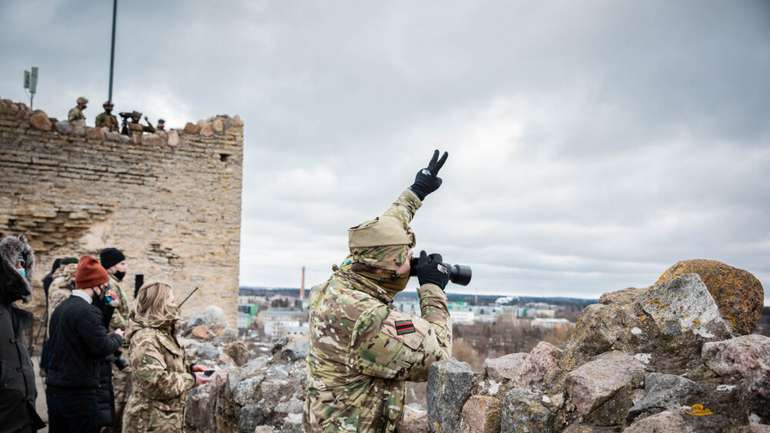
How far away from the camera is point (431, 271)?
2.58 meters

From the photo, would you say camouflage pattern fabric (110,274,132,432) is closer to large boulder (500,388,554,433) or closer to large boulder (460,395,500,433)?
large boulder (460,395,500,433)

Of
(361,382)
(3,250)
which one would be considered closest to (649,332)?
(361,382)

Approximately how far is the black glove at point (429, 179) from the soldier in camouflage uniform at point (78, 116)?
10.3 metres

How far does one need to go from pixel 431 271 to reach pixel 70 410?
10.5 ft

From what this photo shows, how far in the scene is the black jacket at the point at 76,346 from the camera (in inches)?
160

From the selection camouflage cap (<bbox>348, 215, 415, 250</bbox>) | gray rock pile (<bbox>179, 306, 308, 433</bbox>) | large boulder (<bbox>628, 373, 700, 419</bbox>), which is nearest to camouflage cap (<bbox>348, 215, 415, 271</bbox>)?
camouflage cap (<bbox>348, 215, 415, 250</bbox>)

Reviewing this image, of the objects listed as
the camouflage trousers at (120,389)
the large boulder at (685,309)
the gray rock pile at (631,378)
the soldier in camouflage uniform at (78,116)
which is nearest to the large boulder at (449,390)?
the gray rock pile at (631,378)

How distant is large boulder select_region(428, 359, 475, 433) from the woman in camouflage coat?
2.07m

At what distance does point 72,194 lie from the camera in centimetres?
1084

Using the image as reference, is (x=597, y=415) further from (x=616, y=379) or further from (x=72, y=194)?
(x=72, y=194)

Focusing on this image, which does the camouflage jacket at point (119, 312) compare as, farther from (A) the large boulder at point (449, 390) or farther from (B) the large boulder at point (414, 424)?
(A) the large boulder at point (449, 390)

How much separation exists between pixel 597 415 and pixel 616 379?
0.56 feet

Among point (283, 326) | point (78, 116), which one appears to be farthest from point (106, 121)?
point (283, 326)

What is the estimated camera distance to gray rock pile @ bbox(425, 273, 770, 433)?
6.48 feet
